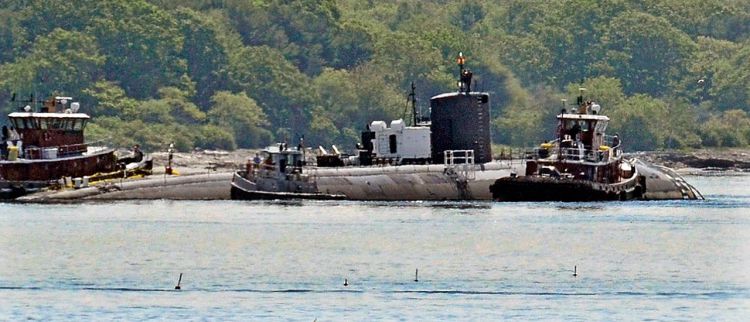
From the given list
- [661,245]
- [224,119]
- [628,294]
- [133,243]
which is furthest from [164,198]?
[224,119]

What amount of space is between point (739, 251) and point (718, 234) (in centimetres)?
865

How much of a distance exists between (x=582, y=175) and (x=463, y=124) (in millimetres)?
8057

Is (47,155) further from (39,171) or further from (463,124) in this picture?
(463,124)

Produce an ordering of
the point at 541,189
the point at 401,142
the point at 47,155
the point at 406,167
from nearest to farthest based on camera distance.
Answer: the point at 541,189
the point at 406,167
the point at 47,155
the point at 401,142

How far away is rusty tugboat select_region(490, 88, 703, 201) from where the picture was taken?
10419cm

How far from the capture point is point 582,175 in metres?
107

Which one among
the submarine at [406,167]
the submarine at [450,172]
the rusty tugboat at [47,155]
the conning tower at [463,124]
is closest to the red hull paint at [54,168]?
the rusty tugboat at [47,155]

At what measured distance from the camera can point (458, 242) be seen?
264ft

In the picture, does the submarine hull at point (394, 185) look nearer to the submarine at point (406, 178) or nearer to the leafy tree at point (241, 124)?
the submarine at point (406, 178)

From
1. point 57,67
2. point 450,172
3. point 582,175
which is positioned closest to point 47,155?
point 450,172

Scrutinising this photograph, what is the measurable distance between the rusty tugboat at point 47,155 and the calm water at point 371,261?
226 inches

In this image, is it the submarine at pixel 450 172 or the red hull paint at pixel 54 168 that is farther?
the red hull paint at pixel 54 168

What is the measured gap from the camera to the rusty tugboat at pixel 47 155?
350ft

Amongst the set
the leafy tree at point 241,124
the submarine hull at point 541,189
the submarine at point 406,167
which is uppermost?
the leafy tree at point 241,124
